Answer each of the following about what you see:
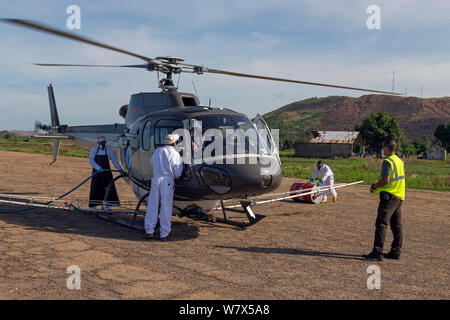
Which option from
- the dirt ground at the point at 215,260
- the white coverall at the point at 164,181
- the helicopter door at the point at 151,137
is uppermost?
the helicopter door at the point at 151,137

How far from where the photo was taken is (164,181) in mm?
7414

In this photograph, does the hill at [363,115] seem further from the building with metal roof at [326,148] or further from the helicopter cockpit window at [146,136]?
the helicopter cockpit window at [146,136]

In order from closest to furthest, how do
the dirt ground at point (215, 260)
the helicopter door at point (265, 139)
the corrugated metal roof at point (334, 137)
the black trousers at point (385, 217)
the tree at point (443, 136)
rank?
the dirt ground at point (215, 260) → the black trousers at point (385, 217) → the helicopter door at point (265, 139) → the corrugated metal roof at point (334, 137) → the tree at point (443, 136)

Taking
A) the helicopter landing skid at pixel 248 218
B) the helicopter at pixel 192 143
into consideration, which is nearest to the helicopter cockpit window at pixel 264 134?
the helicopter at pixel 192 143

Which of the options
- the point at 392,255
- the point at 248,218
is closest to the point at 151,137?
the point at 248,218

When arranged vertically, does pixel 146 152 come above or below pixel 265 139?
below

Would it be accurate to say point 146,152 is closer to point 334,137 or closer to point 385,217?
point 385,217

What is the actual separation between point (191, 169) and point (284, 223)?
12.1ft

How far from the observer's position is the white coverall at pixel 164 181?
7371 mm

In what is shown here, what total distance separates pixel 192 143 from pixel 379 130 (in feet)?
225

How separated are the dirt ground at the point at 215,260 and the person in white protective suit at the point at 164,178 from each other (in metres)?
0.51

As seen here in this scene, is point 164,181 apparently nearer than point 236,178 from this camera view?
No

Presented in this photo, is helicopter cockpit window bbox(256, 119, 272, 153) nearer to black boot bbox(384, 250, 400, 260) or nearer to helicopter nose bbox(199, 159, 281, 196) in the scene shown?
helicopter nose bbox(199, 159, 281, 196)
